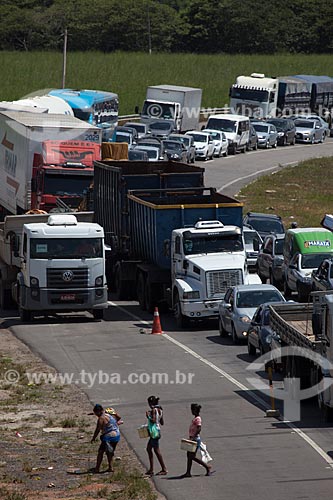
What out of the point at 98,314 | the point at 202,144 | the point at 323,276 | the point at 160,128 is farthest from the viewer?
the point at 160,128

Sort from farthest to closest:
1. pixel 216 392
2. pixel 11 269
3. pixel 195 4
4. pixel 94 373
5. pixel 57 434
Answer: pixel 195 4 < pixel 11 269 < pixel 94 373 < pixel 216 392 < pixel 57 434

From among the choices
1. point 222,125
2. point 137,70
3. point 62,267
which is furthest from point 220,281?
point 137,70

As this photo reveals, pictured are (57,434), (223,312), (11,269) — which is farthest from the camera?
(11,269)

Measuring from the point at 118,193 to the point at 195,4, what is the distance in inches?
4007

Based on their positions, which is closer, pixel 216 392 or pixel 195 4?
pixel 216 392

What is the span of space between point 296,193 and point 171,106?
1798cm

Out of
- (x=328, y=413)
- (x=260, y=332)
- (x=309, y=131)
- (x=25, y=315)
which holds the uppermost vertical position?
(x=328, y=413)

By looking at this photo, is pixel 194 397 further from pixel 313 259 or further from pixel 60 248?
pixel 313 259

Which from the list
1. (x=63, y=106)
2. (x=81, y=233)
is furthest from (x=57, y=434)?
(x=63, y=106)

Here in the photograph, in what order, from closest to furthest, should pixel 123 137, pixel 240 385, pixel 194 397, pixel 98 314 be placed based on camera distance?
pixel 194 397 < pixel 240 385 < pixel 98 314 < pixel 123 137

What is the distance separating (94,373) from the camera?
96.3 feet

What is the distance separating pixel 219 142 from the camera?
7538 centimetres

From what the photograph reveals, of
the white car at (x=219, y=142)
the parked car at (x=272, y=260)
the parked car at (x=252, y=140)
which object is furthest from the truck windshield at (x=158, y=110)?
the parked car at (x=272, y=260)

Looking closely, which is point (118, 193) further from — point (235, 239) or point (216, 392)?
point (216, 392)
